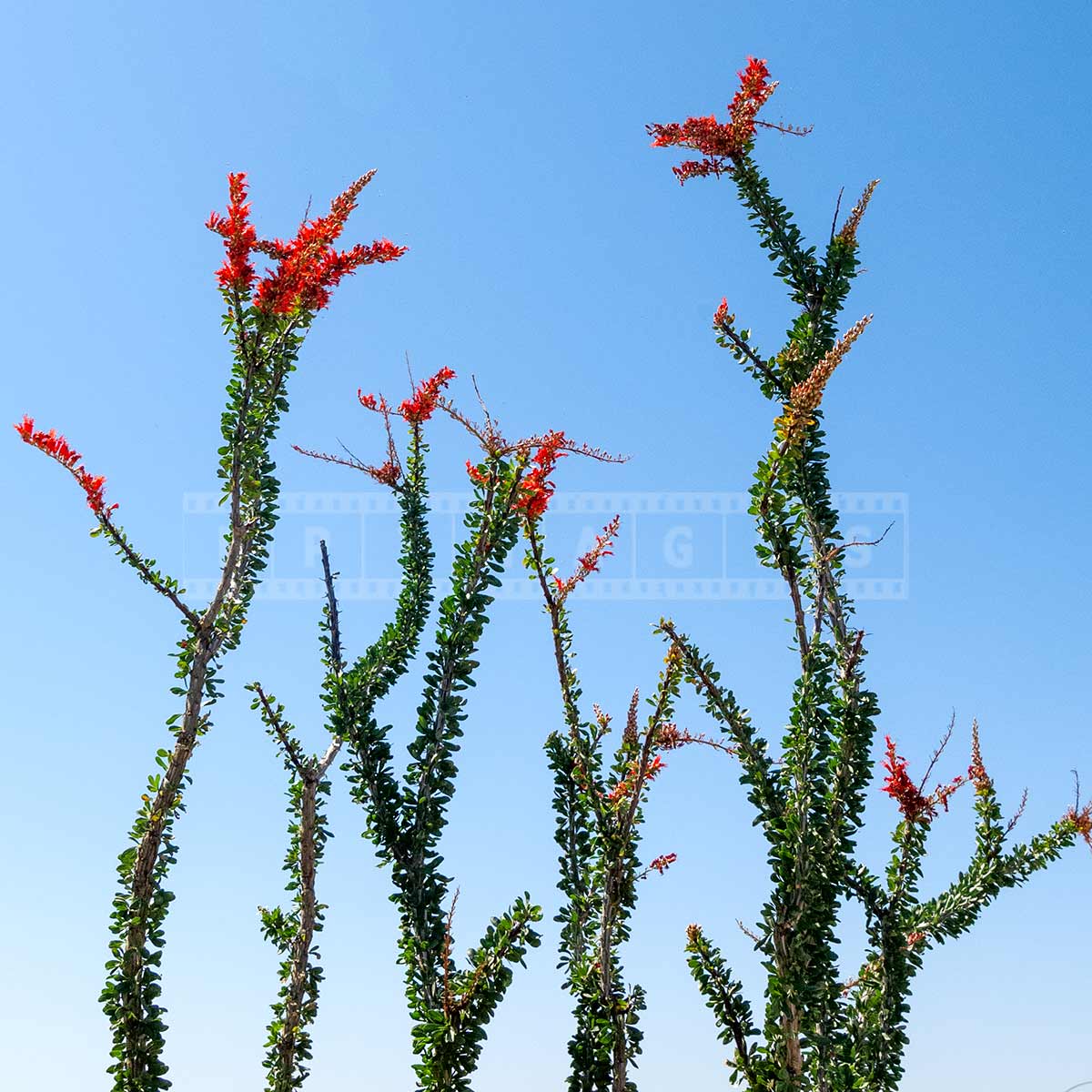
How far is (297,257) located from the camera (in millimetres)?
8508

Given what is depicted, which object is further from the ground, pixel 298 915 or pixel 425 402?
pixel 425 402

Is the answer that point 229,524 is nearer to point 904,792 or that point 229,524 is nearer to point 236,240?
point 236,240

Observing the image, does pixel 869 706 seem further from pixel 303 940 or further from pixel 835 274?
pixel 303 940

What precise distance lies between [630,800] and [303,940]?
9.67 feet

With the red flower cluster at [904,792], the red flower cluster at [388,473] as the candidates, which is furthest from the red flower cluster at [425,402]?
the red flower cluster at [904,792]

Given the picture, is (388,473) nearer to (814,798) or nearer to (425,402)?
(425,402)

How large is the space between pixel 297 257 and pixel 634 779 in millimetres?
4811

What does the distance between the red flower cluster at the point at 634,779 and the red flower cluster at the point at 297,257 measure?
4.37 meters

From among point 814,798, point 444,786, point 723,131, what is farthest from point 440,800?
point 723,131

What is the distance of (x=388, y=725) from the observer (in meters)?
8.64

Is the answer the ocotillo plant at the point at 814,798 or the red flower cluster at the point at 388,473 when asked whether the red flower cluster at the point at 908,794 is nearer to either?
the ocotillo plant at the point at 814,798

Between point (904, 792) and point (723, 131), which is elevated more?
point (723, 131)

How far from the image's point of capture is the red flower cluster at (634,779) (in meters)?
7.39

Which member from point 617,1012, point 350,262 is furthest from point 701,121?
point 617,1012
